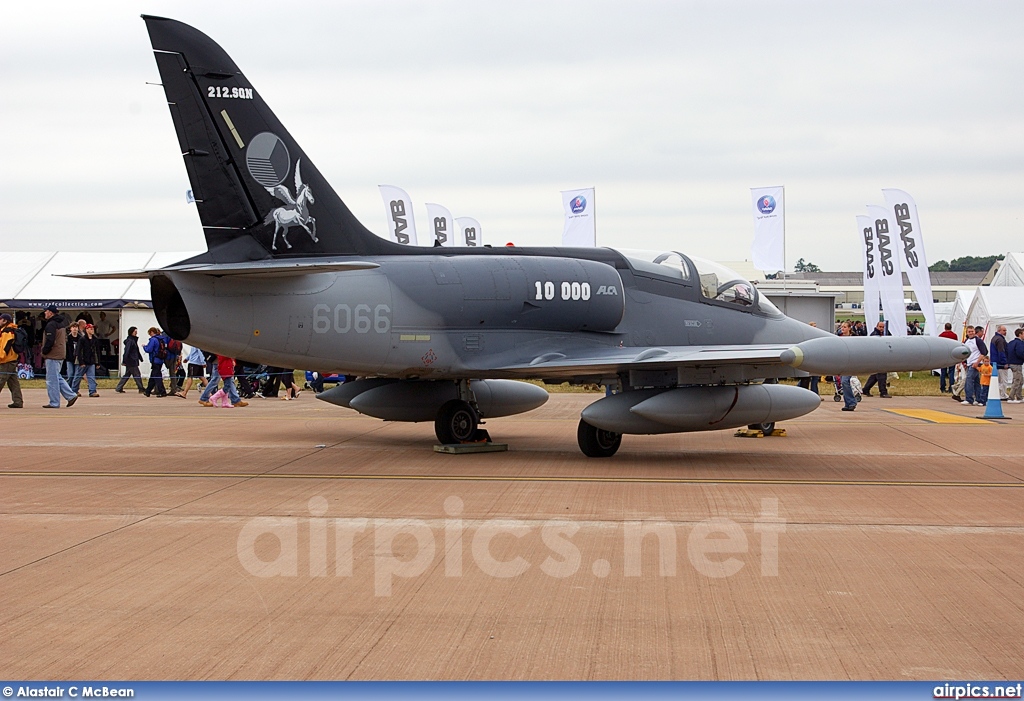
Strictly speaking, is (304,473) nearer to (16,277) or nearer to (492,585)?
(492,585)

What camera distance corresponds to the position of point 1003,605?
587 cm

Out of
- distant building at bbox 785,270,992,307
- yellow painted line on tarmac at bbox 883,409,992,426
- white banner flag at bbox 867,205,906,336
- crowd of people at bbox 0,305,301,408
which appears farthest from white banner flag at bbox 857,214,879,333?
distant building at bbox 785,270,992,307

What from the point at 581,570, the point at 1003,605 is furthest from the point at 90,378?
the point at 1003,605

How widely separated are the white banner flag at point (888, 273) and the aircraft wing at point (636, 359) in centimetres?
1559

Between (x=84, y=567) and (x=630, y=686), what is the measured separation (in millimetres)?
5011

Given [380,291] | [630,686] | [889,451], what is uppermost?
[380,291]

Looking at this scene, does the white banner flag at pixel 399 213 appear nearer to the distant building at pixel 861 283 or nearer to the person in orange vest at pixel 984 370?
the person in orange vest at pixel 984 370

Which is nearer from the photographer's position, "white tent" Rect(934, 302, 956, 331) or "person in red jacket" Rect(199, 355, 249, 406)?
"person in red jacket" Rect(199, 355, 249, 406)

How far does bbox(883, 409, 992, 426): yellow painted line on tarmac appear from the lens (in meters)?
18.7

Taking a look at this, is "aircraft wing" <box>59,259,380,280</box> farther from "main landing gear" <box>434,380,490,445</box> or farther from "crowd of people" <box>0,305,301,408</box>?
"crowd of people" <box>0,305,301,408</box>

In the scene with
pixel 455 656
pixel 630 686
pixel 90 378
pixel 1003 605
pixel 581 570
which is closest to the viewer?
pixel 630 686

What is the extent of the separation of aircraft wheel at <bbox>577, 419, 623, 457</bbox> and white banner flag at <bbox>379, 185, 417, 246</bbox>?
841 inches

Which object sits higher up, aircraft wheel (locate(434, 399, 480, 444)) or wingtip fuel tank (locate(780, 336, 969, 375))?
wingtip fuel tank (locate(780, 336, 969, 375))

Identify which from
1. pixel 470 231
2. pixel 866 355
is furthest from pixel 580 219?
pixel 866 355
